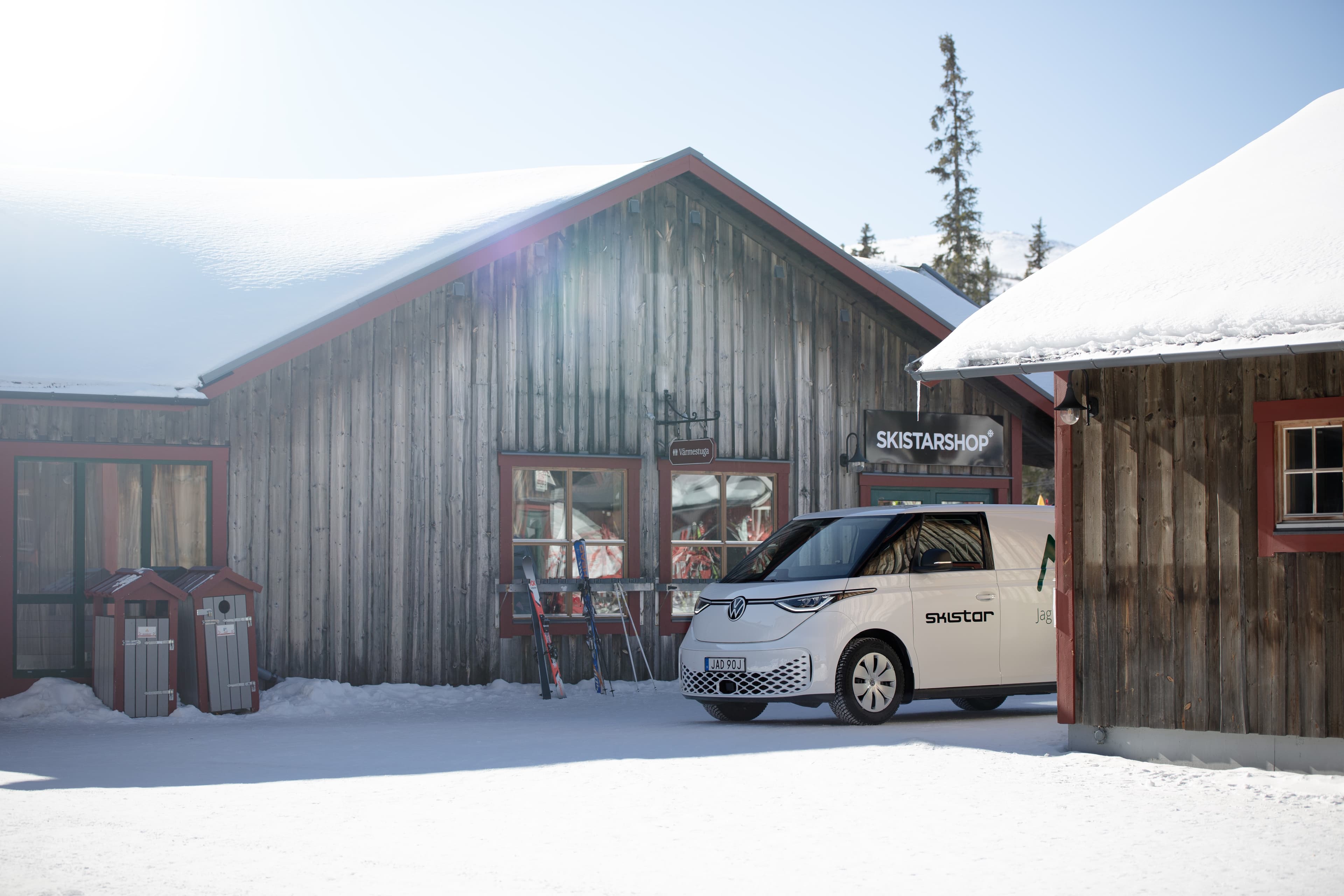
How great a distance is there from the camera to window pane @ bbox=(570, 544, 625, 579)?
650 inches

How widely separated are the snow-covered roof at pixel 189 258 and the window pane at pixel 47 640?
7.57ft

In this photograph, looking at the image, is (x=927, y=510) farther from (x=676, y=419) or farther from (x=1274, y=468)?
(x=676, y=419)

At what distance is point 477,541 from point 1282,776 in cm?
888

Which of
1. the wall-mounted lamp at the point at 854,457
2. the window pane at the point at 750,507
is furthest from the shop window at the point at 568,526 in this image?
the wall-mounted lamp at the point at 854,457

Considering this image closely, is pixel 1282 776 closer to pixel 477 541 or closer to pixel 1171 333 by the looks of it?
pixel 1171 333

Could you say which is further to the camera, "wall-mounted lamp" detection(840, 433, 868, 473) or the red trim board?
"wall-mounted lamp" detection(840, 433, 868, 473)

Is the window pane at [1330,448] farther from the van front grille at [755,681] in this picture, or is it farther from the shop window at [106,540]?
the shop window at [106,540]

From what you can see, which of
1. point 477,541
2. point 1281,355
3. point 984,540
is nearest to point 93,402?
point 477,541

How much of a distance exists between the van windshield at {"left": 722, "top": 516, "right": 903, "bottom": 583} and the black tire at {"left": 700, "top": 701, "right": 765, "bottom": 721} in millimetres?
1035

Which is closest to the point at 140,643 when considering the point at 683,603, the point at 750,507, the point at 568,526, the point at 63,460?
the point at 63,460

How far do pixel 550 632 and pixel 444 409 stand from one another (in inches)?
102

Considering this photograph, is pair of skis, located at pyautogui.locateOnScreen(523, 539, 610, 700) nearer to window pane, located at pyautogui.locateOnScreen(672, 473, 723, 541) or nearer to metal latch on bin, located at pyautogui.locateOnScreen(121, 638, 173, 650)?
window pane, located at pyautogui.locateOnScreen(672, 473, 723, 541)

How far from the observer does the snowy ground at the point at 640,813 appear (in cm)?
635

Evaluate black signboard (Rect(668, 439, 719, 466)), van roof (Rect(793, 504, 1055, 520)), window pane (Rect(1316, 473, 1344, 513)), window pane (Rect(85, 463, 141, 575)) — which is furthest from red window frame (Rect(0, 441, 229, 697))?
window pane (Rect(1316, 473, 1344, 513))
